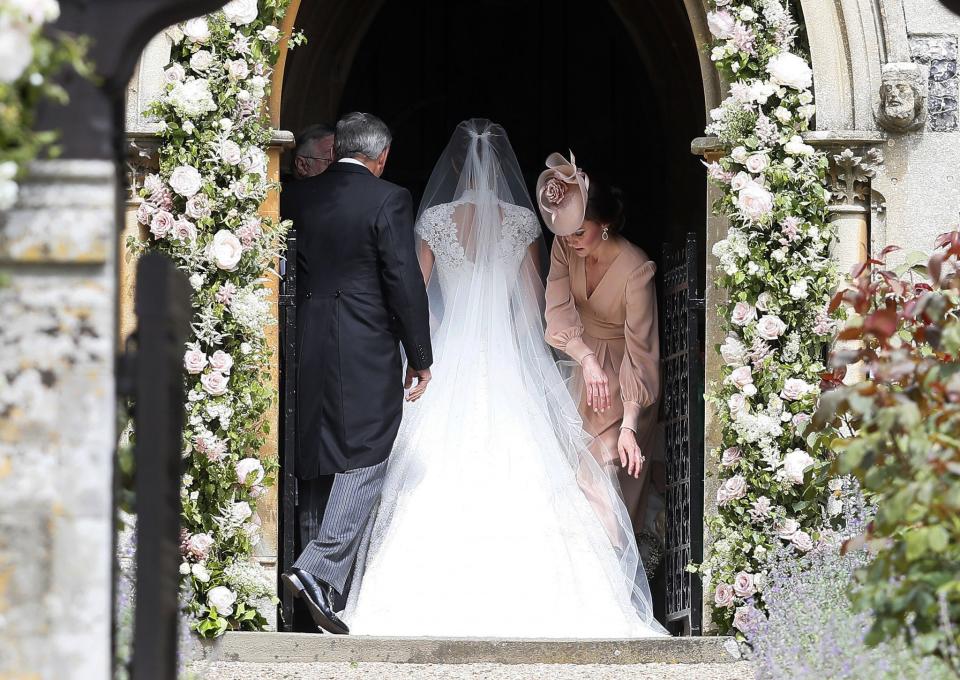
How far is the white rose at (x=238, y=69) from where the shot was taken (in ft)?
18.4

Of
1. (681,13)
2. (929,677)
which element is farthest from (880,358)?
(681,13)

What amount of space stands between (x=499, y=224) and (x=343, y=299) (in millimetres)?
908

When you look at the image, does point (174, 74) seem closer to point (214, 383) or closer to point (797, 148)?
point (214, 383)

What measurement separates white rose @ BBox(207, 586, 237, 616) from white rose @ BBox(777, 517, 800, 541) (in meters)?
1.96

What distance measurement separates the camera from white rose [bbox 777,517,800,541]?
5.48 metres

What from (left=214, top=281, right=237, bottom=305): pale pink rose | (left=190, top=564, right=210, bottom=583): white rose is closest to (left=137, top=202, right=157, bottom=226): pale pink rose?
(left=214, top=281, right=237, bottom=305): pale pink rose

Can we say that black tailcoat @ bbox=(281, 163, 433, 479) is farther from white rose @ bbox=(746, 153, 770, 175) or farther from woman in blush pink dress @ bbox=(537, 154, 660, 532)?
white rose @ bbox=(746, 153, 770, 175)

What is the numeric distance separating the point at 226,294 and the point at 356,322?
22.0 inches

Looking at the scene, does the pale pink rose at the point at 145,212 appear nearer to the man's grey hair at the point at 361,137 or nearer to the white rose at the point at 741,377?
the man's grey hair at the point at 361,137

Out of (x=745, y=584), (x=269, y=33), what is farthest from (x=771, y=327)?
(x=269, y=33)

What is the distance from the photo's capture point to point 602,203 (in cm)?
648

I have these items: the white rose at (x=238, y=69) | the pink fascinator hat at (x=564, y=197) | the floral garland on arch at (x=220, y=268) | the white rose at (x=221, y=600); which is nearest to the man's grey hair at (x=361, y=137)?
the floral garland on arch at (x=220, y=268)

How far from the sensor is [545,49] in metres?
8.51

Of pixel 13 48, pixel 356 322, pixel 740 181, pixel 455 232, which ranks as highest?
pixel 740 181
